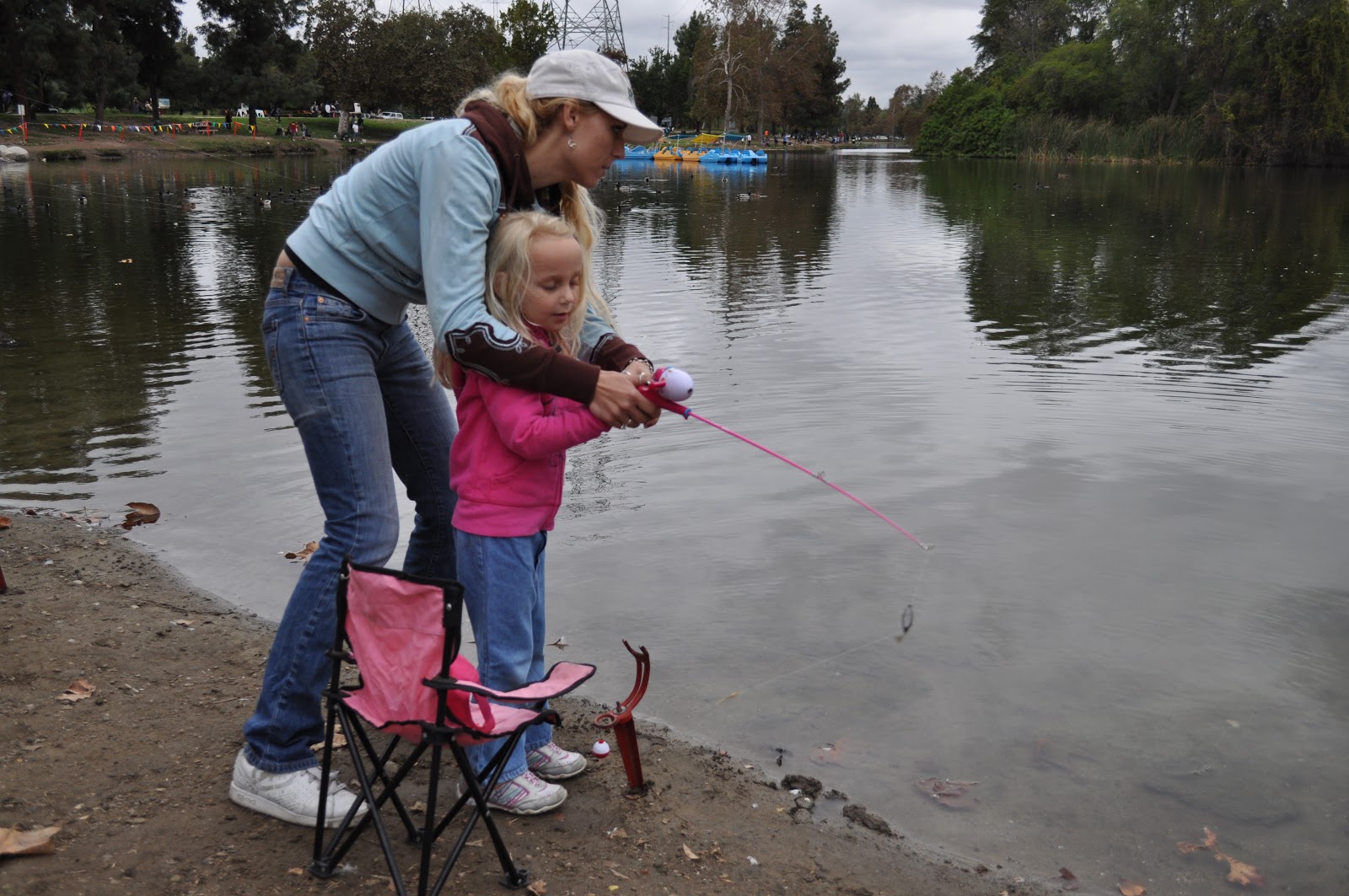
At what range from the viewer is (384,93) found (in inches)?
2800

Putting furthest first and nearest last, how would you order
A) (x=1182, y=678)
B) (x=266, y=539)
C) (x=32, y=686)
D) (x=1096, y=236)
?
1. (x=1096, y=236)
2. (x=266, y=539)
3. (x=1182, y=678)
4. (x=32, y=686)

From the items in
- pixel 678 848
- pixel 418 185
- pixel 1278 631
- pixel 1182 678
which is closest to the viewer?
pixel 418 185

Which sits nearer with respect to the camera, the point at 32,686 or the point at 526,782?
the point at 526,782

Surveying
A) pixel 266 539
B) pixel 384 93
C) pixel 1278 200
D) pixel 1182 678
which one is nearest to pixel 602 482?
pixel 266 539

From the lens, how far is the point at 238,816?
3016 millimetres

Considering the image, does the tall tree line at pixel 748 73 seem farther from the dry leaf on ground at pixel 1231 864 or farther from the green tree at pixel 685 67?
the dry leaf on ground at pixel 1231 864

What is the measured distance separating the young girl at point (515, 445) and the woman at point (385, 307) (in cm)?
10

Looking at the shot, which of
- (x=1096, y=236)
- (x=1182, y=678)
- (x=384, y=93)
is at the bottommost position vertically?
(x=1182, y=678)

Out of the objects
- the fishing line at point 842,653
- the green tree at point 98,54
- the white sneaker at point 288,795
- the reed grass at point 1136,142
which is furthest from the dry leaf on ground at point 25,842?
the reed grass at point 1136,142

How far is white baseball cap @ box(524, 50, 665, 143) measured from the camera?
2.76 meters

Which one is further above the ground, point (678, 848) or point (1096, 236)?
point (1096, 236)

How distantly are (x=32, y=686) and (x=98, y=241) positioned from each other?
16331 mm

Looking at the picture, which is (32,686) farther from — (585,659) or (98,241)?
(98,241)

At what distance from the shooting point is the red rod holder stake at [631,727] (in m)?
3.11
